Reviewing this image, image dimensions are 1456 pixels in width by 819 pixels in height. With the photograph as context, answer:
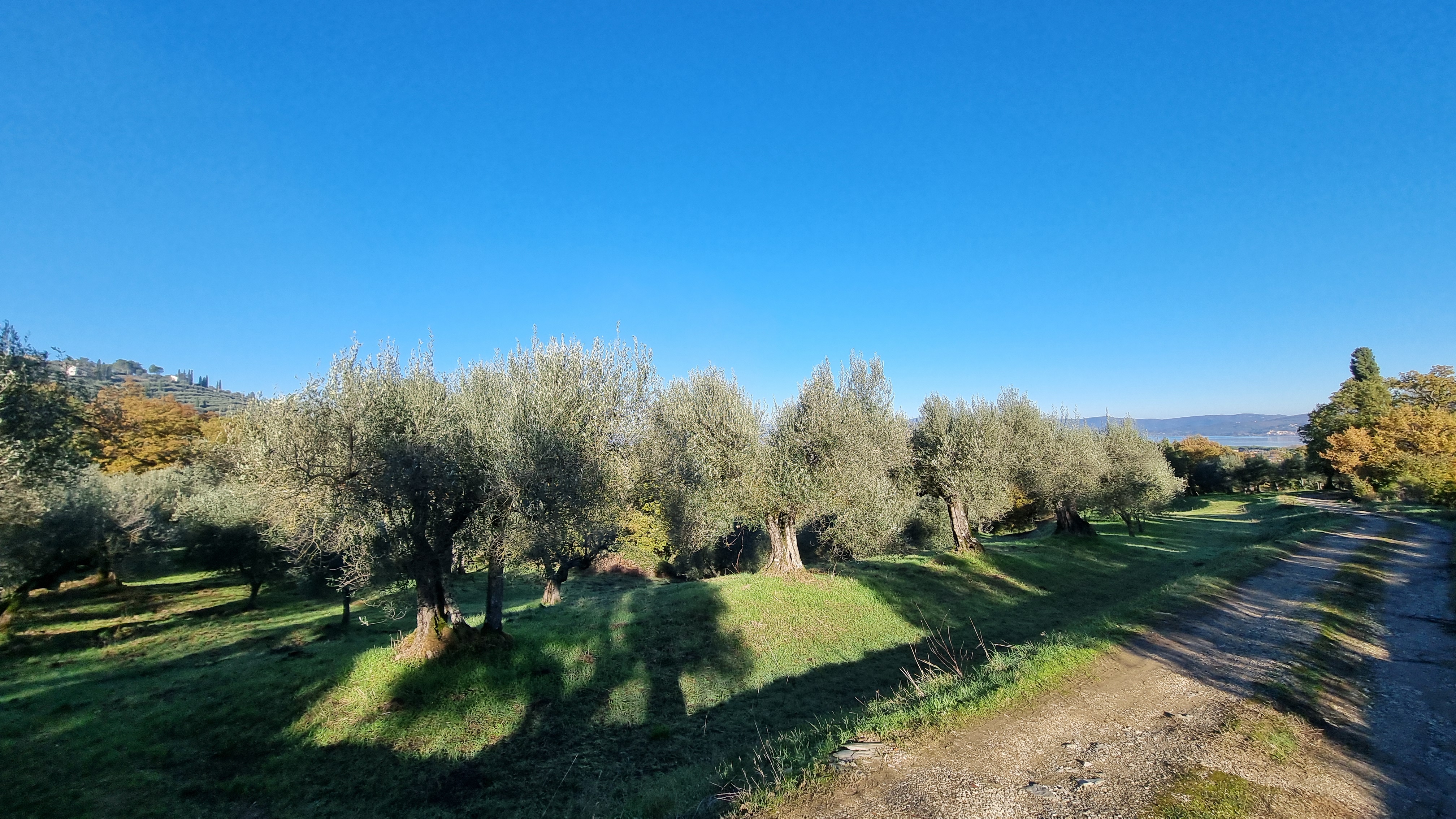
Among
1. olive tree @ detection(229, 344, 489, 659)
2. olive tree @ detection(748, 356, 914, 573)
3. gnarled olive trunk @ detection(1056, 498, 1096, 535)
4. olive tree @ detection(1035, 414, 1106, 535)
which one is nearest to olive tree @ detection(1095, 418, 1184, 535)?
olive tree @ detection(1035, 414, 1106, 535)

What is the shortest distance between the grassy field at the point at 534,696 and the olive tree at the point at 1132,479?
1865cm

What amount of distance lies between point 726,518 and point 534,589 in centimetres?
2121

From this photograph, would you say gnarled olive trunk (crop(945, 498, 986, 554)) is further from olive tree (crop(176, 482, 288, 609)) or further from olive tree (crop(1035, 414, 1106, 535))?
olive tree (crop(176, 482, 288, 609))

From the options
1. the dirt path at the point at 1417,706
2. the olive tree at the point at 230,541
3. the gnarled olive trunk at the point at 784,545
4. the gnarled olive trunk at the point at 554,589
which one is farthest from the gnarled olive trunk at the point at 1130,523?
the olive tree at the point at 230,541

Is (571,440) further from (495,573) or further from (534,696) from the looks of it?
(534,696)

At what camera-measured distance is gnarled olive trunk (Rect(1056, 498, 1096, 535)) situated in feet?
141

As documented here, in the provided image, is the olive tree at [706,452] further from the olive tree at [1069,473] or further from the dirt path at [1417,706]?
the olive tree at [1069,473]

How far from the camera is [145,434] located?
193 ft

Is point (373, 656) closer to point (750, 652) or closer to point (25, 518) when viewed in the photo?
point (750, 652)

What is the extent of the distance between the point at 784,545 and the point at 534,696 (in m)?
14.2

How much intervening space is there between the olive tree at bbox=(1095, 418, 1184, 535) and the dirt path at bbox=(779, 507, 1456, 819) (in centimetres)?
3727

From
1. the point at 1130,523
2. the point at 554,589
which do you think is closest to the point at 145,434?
the point at 554,589

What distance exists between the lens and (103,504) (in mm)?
29344

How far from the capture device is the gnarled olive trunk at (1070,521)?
4303cm
